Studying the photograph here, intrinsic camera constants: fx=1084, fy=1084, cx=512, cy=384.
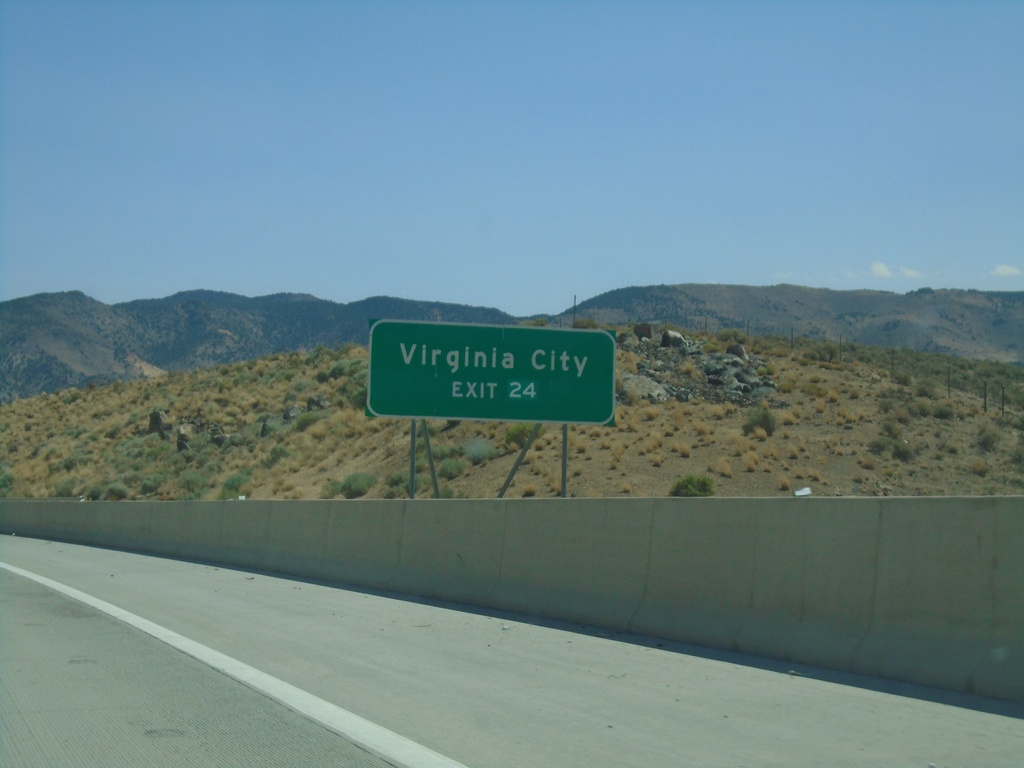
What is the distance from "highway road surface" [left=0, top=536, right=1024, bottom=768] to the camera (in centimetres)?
665

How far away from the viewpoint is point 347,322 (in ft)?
515

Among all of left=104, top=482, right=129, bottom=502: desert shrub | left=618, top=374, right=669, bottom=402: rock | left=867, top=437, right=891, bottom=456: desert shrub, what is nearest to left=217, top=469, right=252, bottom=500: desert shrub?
left=104, top=482, right=129, bottom=502: desert shrub

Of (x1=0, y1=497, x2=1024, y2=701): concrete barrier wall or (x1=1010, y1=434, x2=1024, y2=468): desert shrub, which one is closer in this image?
(x1=0, y1=497, x2=1024, y2=701): concrete barrier wall

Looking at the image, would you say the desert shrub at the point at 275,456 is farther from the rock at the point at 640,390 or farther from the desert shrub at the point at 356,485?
the rock at the point at 640,390

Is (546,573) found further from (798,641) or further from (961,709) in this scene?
(961,709)

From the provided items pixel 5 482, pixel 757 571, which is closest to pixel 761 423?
pixel 757 571

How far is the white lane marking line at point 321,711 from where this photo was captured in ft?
21.4

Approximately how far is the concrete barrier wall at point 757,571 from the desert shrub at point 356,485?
945 inches

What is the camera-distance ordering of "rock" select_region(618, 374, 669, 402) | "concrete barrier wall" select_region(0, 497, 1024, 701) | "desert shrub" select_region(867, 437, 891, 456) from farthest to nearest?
1. "rock" select_region(618, 374, 669, 402)
2. "desert shrub" select_region(867, 437, 891, 456)
3. "concrete barrier wall" select_region(0, 497, 1024, 701)

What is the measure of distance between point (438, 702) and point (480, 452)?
33445 mm

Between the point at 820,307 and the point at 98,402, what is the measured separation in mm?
101282

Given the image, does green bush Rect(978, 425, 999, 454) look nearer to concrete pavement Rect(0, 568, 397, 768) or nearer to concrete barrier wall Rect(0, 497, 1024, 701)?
concrete barrier wall Rect(0, 497, 1024, 701)

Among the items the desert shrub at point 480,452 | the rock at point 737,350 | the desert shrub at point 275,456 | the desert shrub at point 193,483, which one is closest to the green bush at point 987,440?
the rock at point 737,350

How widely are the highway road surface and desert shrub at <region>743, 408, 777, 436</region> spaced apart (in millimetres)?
27812
